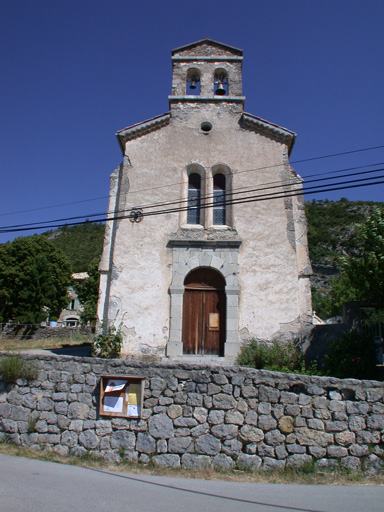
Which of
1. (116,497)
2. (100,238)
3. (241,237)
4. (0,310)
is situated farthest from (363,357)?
(100,238)

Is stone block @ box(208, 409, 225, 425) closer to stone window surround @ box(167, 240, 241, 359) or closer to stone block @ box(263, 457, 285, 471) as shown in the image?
stone block @ box(263, 457, 285, 471)

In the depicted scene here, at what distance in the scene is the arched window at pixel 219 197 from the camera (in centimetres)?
1256

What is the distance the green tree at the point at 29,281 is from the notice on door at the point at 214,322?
1042 inches

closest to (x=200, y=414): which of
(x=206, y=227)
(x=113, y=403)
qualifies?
(x=113, y=403)

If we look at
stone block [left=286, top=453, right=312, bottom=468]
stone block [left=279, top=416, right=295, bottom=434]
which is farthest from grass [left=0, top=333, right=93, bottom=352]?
stone block [left=286, top=453, right=312, bottom=468]

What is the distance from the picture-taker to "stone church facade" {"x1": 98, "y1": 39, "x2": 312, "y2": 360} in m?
11.3

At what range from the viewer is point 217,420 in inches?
245

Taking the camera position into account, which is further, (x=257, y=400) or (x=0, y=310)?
(x=0, y=310)

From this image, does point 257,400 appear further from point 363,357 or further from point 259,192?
point 259,192

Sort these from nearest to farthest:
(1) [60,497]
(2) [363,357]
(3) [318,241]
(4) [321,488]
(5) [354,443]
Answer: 1. (1) [60,497]
2. (4) [321,488]
3. (5) [354,443]
4. (2) [363,357]
5. (3) [318,241]

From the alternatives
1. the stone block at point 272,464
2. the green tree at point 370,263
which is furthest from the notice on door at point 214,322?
the stone block at point 272,464

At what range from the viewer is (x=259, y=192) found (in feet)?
40.2

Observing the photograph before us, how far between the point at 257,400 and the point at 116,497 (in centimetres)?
265

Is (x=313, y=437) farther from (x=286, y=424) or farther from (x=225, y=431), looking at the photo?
(x=225, y=431)
